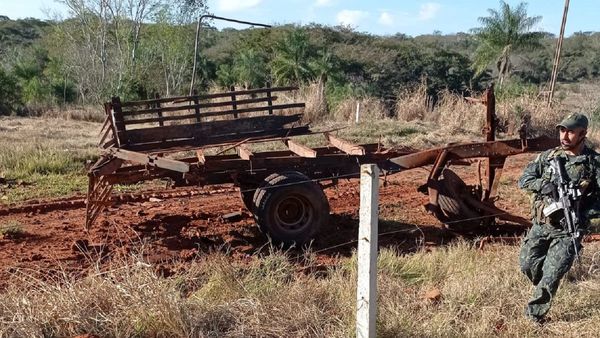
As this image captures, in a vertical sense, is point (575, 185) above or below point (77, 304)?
above

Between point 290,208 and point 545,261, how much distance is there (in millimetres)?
3200

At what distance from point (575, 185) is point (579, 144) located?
352 millimetres

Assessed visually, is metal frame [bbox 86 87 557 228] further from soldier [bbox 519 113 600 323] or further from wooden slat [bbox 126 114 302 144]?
soldier [bbox 519 113 600 323]

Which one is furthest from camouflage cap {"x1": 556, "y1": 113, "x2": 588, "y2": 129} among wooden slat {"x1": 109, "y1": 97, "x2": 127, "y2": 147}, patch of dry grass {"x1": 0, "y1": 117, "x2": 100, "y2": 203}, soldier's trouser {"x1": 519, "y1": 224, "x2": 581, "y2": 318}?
patch of dry grass {"x1": 0, "y1": 117, "x2": 100, "y2": 203}

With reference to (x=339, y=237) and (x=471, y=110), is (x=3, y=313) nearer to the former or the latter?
(x=339, y=237)

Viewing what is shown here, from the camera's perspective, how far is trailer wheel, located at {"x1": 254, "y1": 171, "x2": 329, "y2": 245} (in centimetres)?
718

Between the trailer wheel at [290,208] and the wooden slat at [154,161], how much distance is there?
2.96 feet

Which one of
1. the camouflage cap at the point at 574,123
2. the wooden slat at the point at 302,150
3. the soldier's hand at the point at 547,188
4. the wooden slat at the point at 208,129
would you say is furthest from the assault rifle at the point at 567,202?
the wooden slat at the point at 208,129

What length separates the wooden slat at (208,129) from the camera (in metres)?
8.30

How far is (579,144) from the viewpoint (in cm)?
499

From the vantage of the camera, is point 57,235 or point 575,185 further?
point 57,235

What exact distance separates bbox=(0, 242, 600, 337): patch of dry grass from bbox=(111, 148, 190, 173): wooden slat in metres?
1.32

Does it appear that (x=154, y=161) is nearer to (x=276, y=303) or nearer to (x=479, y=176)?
(x=276, y=303)

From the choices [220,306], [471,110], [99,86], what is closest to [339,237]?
[220,306]
